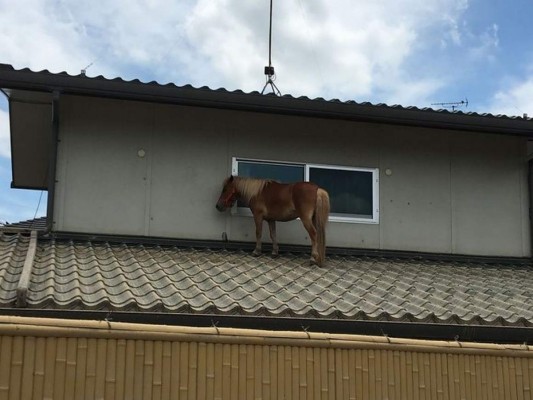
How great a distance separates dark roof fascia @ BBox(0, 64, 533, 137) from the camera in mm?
7668

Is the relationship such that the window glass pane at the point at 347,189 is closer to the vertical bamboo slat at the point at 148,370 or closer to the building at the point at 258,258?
the building at the point at 258,258

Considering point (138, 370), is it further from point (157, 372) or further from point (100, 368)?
point (100, 368)

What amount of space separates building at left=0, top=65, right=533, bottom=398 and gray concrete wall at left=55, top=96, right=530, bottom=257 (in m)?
0.02

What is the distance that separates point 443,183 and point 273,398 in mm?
6015

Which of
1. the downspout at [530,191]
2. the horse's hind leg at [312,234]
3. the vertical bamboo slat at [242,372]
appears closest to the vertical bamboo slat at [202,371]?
the vertical bamboo slat at [242,372]

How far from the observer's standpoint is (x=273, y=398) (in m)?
4.07

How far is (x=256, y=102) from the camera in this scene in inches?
324

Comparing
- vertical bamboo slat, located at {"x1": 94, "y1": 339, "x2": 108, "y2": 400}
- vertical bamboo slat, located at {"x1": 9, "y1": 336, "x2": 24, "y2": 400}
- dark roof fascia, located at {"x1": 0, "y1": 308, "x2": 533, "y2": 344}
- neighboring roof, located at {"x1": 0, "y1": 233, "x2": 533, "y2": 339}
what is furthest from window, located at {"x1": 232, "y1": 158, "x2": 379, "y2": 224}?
vertical bamboo slat, located at {"x1": 9, "y1": 336, "x2": 24, "y2": 400}

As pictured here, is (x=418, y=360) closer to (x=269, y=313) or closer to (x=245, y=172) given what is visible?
(x=269, y=313)

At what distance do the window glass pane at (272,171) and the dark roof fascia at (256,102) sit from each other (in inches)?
30.4

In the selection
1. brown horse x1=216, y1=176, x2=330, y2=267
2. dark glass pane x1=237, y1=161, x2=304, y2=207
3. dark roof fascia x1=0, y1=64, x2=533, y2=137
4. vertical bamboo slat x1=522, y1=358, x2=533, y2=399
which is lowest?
vertical bamboo slat x1=522, y1=358, x2=533, y2=399

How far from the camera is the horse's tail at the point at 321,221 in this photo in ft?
25.6

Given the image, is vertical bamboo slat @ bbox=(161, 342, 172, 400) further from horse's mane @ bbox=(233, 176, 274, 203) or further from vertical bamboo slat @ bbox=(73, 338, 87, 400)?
horse's mane @ bbox=(233, 176, 274, 203)

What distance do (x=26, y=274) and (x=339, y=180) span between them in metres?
4.61
